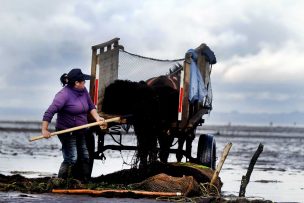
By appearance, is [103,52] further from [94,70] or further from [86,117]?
[86,117]

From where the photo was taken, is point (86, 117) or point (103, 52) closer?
point (86, 117)

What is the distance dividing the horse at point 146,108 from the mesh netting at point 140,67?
746 mm

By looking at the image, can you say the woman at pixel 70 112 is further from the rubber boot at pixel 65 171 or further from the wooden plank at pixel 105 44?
the wooden plank at pixel 105 44

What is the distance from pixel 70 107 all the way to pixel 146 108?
5.78 feet

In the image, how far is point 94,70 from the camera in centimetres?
1355

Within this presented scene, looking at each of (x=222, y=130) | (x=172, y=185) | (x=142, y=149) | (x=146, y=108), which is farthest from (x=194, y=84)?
(x=222, y=130)

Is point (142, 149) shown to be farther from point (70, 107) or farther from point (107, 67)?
point (70, 107)

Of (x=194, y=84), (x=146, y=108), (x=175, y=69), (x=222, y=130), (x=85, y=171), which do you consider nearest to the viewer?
(x=85, y=171)

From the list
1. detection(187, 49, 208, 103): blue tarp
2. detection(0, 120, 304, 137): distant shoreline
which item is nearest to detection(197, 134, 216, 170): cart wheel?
detection(187, 49, 208, 103): blue tarp

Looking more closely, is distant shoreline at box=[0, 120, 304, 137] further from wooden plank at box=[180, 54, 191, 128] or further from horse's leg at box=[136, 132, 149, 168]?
wooden plank at box=[180, 54, 191, 128]

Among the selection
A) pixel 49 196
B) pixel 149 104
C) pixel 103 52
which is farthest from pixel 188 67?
pixel 49 196

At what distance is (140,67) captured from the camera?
1479 cm

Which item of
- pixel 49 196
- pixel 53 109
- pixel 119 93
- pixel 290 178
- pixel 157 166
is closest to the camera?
pixel 49 196

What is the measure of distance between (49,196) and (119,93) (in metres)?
3.56
